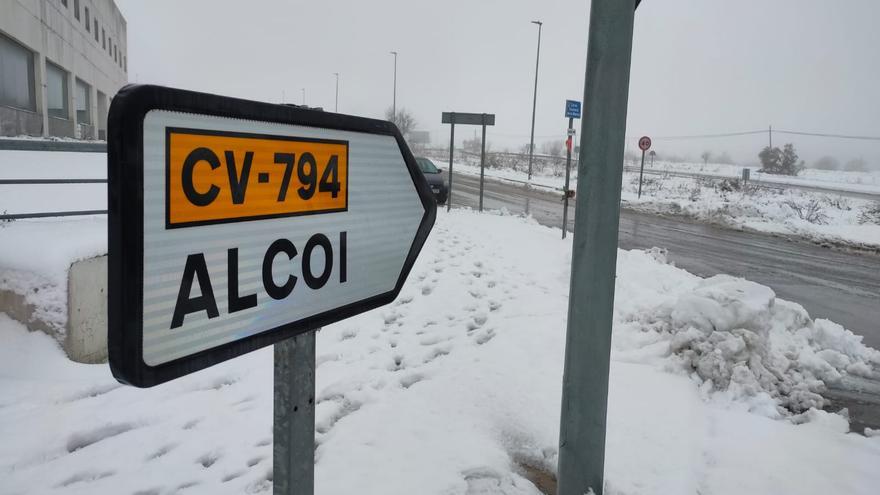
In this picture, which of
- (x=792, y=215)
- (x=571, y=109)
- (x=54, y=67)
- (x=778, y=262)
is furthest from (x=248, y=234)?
(x=54, y=67)

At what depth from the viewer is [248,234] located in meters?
0.94

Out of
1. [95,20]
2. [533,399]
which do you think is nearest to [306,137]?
[533,399]

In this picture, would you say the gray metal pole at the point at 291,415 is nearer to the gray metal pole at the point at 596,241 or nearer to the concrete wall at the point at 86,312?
the gray metal pole at the point at 596,241

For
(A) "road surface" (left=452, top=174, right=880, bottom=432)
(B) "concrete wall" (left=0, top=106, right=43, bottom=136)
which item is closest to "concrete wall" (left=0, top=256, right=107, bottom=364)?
(A) "road surface" (left=452, top=174, right=880, bottom=432)

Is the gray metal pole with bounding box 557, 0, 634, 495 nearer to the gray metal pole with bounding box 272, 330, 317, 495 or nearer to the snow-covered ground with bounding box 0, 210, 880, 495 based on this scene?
the snow-covered ground with bounding box 0, 210, 880, 495

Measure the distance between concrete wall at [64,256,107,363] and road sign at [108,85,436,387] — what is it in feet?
14.1

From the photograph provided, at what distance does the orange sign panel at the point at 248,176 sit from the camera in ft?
2.66

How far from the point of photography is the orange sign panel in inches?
31.9

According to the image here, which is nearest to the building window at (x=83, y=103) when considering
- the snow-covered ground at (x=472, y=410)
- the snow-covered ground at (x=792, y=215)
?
the snow-covered ground at (x=792, y=215)

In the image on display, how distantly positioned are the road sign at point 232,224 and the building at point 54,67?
81.8 ft

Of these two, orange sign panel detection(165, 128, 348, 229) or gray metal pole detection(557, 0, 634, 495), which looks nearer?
orange sign panel detection(165, 128, 348, 229)

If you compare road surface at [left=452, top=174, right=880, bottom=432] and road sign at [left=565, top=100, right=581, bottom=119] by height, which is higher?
road sign at [left=565, top=100, right=581, bottom=119]

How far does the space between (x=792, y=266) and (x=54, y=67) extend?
3267cm

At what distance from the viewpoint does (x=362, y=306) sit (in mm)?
1249
